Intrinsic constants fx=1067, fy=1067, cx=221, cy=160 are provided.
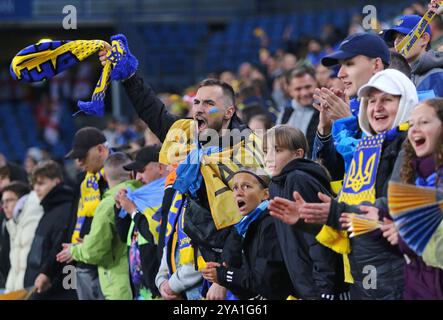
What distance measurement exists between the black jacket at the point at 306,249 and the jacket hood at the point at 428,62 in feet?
3.01

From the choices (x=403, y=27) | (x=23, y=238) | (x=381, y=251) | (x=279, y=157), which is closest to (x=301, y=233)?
(x=279, y=157)

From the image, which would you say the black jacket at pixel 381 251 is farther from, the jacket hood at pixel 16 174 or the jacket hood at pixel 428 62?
the jacket hood at pixel 16 174

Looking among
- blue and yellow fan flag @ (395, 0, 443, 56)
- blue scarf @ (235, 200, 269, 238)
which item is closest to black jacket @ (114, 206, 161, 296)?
blue scarf @ (235, 200, 269, 238)

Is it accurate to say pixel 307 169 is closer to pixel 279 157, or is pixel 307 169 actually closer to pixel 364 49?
pixel 279 157

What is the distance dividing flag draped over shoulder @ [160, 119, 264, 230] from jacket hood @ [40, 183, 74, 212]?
3.01 metres

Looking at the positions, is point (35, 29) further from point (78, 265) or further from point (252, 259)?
point (252, 259)

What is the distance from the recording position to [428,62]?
245 inches

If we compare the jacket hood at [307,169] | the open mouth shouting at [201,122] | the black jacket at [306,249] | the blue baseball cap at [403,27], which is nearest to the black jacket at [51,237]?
the open mouth shouting at [201,122]

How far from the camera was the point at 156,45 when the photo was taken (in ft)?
68.5

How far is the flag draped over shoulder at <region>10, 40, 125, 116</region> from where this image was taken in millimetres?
6916

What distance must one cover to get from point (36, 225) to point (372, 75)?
4722 mm
